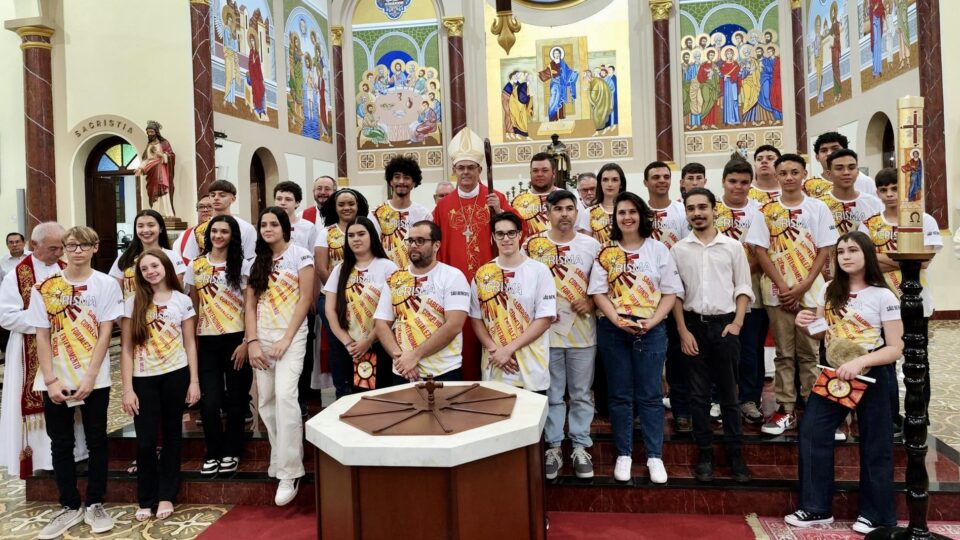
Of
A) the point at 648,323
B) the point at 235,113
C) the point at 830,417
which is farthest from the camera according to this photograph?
the point at 235,113

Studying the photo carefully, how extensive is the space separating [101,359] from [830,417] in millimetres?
3705

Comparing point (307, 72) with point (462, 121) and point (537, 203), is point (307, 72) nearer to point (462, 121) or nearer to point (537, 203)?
point (462, 121)

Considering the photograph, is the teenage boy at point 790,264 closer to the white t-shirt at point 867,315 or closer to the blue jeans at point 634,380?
the white t-shirt at point 867,315

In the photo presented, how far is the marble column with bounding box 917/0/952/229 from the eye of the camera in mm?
8273

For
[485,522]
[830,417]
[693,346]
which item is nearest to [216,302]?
[485,522]

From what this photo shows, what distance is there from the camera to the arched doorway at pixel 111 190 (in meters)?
9.30

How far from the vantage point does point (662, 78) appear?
496 inches

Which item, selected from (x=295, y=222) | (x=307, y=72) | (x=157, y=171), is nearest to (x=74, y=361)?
(x=295, y=222)

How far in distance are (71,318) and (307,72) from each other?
9922 millimetres

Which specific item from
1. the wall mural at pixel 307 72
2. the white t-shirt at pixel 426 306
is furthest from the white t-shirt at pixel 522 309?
the wall mural at pixel 307 72

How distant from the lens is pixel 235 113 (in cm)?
991

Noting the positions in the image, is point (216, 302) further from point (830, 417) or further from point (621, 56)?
point (621, 56)

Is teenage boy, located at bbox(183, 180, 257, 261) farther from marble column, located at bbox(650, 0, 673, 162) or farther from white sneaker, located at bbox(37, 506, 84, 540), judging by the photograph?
marble column, located at bbox(650, 0, 673, 162)

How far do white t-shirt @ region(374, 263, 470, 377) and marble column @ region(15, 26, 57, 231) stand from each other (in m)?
7.65
